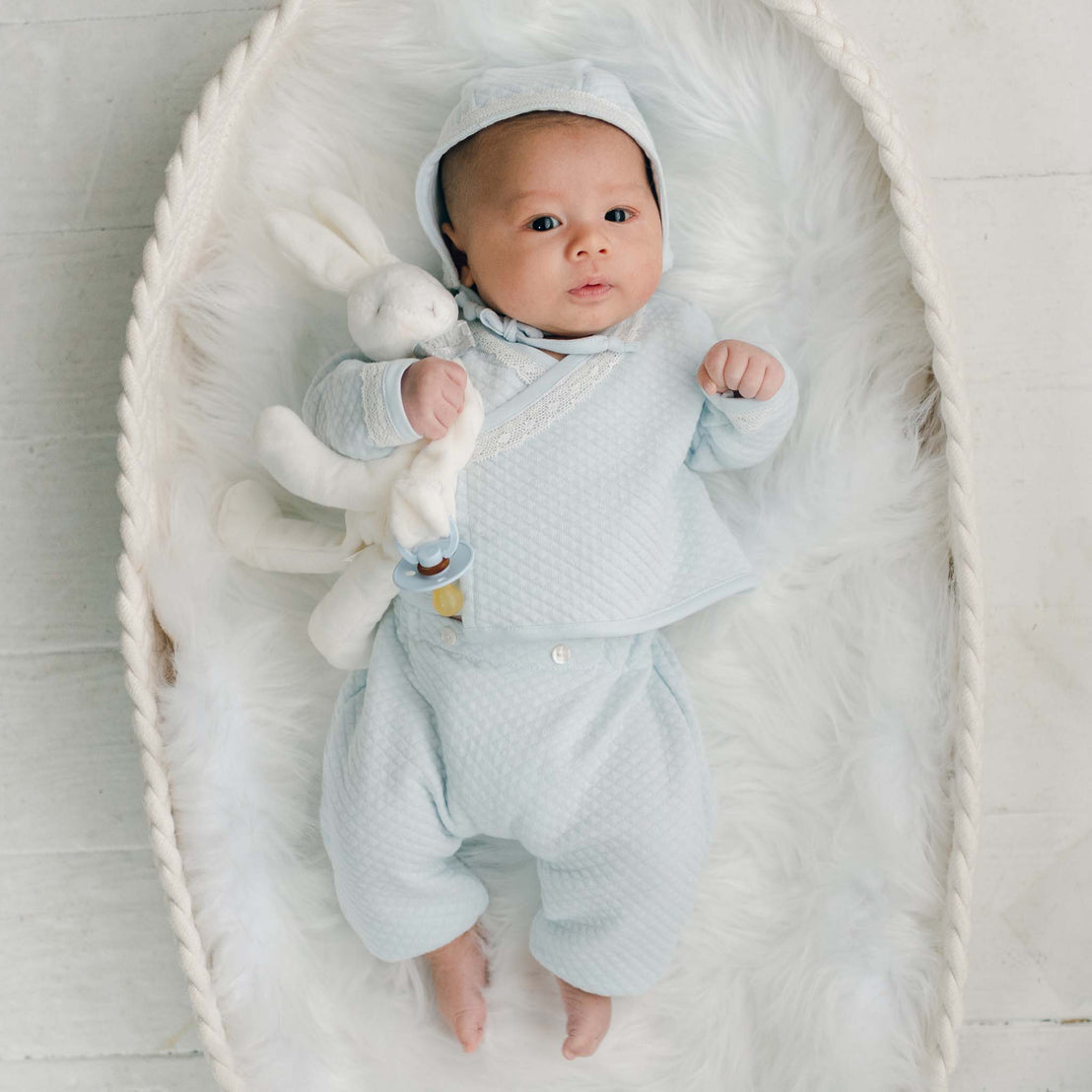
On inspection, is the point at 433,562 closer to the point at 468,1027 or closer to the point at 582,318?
the point at 582,318

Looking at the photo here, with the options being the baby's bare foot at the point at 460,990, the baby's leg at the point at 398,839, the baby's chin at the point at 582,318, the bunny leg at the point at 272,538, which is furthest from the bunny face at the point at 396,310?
the baby's bare foot at the point at 460,990

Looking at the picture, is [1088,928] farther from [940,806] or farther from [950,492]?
[950,492]

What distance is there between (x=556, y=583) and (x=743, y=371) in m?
0.31

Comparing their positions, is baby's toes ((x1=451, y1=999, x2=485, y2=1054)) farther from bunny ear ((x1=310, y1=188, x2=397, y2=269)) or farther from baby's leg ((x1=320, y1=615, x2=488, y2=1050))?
bunny ear ((x1=310, y1=188, x2=397, y2=269))

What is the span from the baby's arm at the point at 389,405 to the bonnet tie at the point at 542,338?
0.11 m

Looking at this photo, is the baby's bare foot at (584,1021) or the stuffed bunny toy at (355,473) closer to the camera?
the stuffed bunny toy at (355,473)

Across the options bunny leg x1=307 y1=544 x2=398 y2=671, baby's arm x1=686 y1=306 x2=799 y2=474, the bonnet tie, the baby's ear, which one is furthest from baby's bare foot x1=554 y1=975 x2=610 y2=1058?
the baby's ear

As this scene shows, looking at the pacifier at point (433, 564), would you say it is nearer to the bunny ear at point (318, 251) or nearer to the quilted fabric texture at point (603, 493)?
the quilted fabric texture at point (603, 493)

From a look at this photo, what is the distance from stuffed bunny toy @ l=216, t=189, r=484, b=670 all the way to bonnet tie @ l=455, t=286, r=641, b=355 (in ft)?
0.15

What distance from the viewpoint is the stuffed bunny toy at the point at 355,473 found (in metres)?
1.06

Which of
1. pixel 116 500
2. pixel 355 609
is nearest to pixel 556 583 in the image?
pixel 355 609

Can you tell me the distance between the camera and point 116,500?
137cm

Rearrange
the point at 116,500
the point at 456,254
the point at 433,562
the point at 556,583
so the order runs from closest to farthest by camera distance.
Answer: the point at 433,562 < the point at 556,583 < the point at 456,254 < the point at 116,500

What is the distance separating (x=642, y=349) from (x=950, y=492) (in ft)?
1.25
